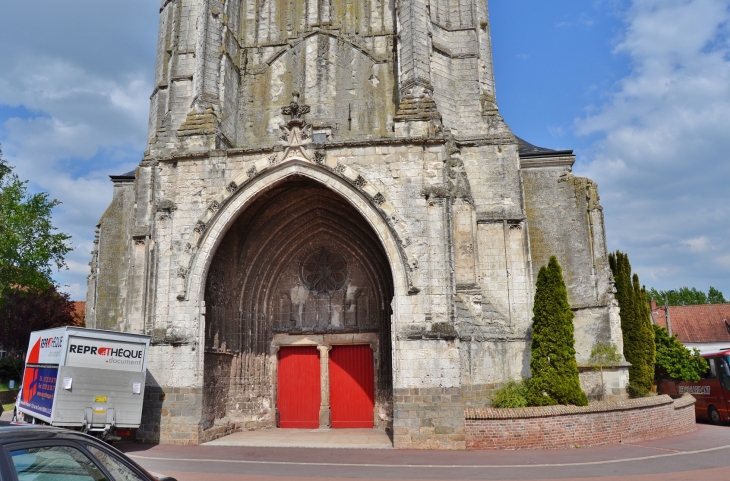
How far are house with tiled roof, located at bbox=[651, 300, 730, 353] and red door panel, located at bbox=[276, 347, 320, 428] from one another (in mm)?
29892

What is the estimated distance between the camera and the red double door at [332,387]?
14.5 meters

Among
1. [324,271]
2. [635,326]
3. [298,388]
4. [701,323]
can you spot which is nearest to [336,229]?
[324,271]

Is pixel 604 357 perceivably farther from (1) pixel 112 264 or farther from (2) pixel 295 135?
(1) pixel 112 264

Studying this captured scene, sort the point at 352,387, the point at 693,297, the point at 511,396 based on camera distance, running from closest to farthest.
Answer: the point at 511,396 < the point at 352,387 < the point at 693,297

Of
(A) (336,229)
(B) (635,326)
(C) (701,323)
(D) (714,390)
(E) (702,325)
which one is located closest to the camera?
(A) (336,229)

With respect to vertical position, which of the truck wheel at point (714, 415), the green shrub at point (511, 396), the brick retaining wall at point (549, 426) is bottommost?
the truck wheel at point (714, 415)

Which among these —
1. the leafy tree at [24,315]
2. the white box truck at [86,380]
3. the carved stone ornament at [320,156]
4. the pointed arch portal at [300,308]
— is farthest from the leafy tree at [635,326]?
the leafy tree at [24,315]

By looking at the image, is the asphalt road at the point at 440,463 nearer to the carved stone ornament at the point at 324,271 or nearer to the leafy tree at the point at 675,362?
the carved stone ornament at the point at 324,271

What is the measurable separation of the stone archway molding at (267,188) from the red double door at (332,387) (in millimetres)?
3645

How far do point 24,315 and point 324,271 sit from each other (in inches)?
706

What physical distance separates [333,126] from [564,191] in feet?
21.2

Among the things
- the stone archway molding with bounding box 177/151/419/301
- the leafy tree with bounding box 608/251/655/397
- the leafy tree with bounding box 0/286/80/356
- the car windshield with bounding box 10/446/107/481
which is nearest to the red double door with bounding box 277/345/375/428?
the stone archway molding with bounding box 177/151/419/301

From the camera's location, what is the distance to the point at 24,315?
85.7 ft

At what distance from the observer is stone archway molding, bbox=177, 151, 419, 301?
474 inches
